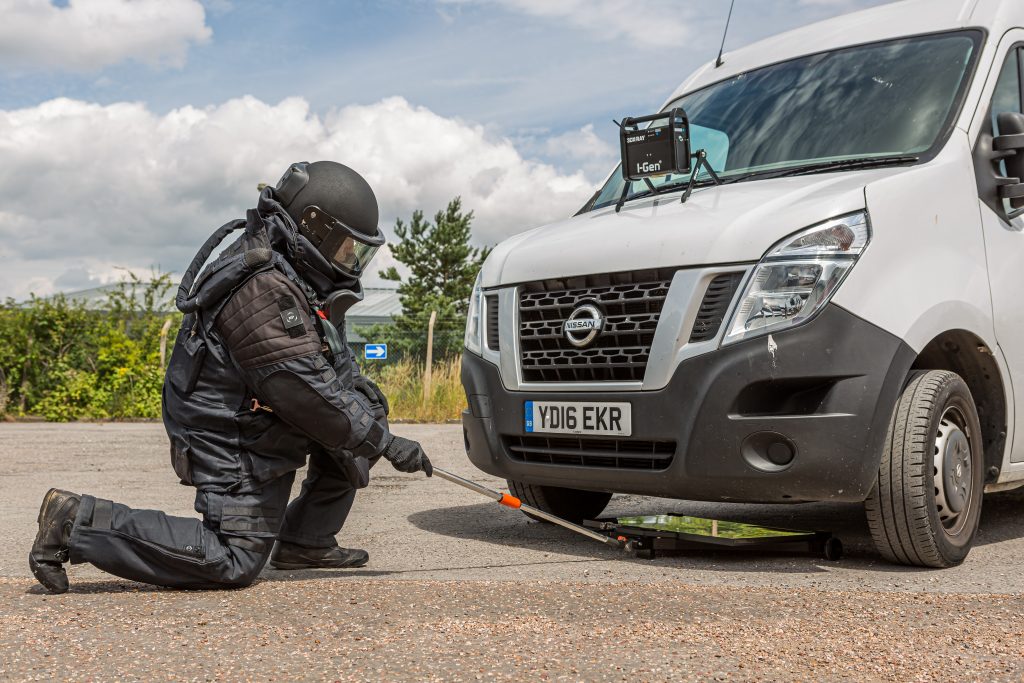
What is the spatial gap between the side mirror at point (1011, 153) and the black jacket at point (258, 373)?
283cm

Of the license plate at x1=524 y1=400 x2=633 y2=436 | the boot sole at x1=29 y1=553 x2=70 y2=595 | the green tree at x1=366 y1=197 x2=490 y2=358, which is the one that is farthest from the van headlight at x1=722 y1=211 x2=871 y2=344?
the green tree at x1=366 y1=197 x2=490 y2=358

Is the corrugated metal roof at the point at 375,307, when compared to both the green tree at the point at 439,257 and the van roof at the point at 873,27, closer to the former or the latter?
the green tree at the point at 439,257

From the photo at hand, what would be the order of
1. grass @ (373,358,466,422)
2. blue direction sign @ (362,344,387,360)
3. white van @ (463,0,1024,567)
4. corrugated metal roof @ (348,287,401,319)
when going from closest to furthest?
white van @ (463,0,1024,567), grass @ (373,358,466,422), blue direction sign @ (362,344,387,360), corrugated metal roof @ (348,287,401,319)

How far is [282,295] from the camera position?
398 centimetres

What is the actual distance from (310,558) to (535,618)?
1.36 meters

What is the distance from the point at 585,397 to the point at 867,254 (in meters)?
1.22

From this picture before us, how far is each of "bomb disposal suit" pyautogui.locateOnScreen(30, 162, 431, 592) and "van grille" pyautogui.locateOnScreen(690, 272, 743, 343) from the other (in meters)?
1.17

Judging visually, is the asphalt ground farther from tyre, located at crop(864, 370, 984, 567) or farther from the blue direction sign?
the blue direction sign

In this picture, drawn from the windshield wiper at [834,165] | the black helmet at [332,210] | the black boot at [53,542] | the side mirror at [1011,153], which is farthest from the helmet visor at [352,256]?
the side mirror at [1011,153]

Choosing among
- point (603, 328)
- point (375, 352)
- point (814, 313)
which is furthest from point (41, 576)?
point (375, 352)

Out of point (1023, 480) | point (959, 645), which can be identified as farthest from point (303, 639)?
point (1023, 480)

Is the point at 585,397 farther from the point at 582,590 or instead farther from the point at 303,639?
the point at 303,639

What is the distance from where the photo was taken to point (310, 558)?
14.8 ft

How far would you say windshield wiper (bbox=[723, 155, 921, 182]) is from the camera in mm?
4496
